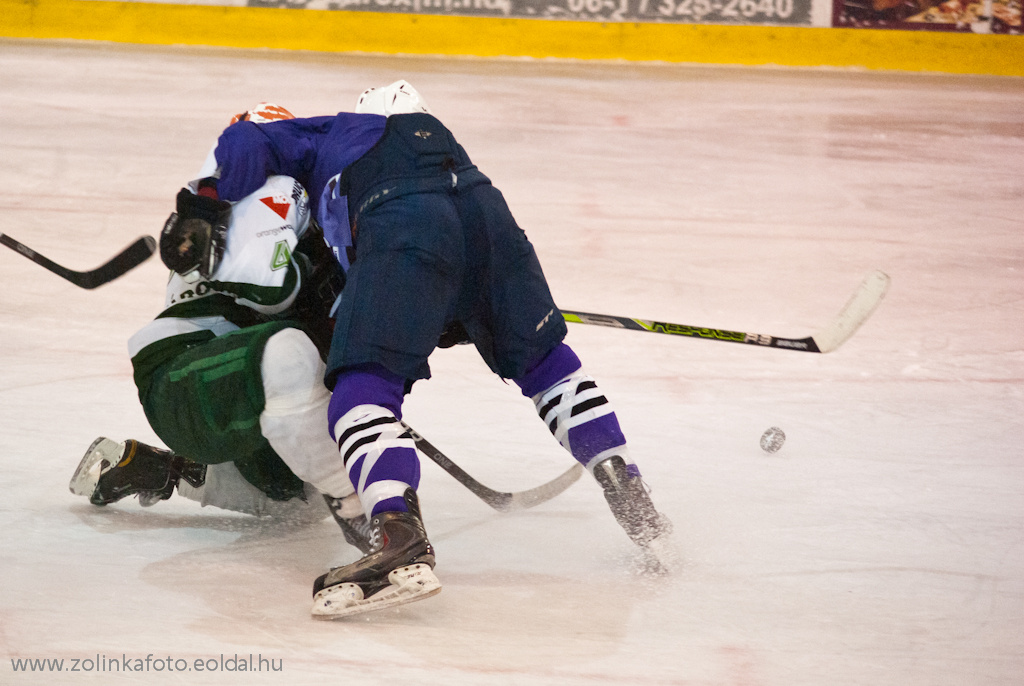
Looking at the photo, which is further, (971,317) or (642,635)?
(971,317)

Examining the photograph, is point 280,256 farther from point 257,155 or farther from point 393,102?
point 393,102

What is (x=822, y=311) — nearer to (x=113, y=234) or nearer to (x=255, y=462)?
(x=255, y=462)

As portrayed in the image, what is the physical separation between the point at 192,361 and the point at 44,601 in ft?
1.42

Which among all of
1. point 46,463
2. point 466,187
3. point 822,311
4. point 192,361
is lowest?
point 822,311

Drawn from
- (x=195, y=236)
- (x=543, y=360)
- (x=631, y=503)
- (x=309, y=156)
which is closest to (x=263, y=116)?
(x=309, y=156)

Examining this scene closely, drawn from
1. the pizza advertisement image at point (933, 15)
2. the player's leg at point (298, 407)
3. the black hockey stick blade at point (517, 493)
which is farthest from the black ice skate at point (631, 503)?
the pizza advertisement image at point (933, 15)

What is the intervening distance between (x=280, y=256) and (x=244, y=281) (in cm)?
7

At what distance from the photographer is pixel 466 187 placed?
1917mm

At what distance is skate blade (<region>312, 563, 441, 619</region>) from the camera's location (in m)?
1.63

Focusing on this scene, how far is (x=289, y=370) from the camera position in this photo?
1.80 meters

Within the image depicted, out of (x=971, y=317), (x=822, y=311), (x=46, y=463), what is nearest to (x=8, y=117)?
(x=46, y=463)

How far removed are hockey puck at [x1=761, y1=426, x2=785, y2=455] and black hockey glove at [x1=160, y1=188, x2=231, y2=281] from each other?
4.07 ft

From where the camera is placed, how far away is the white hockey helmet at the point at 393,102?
6.81 feet

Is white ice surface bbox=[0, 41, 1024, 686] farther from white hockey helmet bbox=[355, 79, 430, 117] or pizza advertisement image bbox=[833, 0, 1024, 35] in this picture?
pizza advertisement image bbox=[833, 0, 1024, 35]
